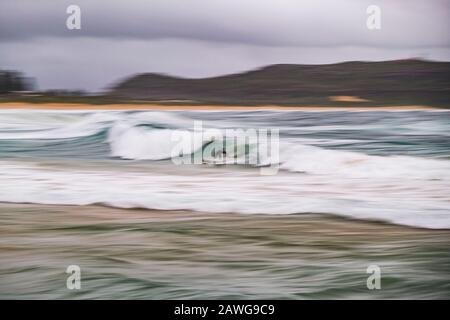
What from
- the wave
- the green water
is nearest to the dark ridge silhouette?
the wave

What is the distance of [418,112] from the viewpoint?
14.0ft

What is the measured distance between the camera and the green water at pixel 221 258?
4.04 m

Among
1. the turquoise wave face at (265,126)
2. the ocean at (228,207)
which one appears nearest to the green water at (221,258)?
the ocean at (228,207)

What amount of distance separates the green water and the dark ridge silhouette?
1.87 feet

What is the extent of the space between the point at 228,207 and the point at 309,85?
672mm

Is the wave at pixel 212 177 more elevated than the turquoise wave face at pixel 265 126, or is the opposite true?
the turquoise wave face at pixel 265 126

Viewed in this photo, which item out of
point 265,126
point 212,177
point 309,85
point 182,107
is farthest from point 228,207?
point 309,85

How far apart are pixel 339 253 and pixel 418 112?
0.77 metres

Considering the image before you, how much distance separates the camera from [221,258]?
13.4 feet

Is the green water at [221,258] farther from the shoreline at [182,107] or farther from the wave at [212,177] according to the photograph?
the shoreline at [182,107]

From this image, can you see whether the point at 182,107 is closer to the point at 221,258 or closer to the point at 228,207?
the point at 228,207

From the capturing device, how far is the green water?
404cm
